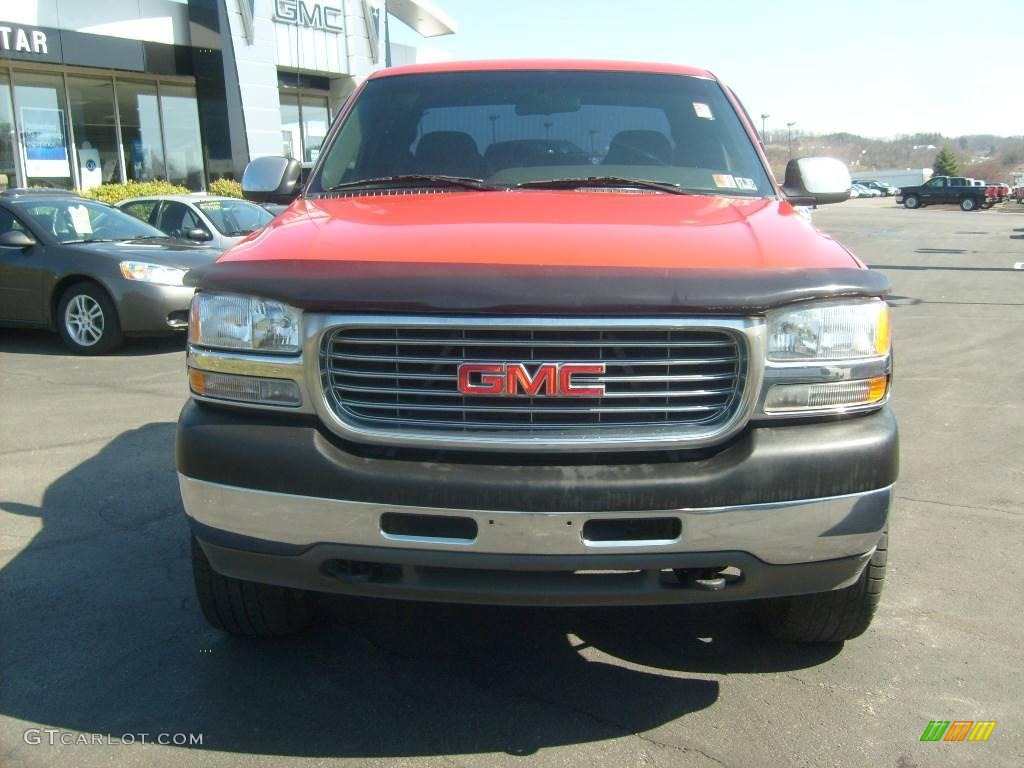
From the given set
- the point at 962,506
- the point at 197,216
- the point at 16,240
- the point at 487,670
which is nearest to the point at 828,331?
the point at 487,670

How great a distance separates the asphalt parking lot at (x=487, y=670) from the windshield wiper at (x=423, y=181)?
63.0 inches

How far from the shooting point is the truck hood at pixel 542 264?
2.44 metres

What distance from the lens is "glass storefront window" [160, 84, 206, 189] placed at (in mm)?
23500

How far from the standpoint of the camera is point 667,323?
246 cm

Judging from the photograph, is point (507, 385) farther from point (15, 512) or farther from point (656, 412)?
point (15, 512)

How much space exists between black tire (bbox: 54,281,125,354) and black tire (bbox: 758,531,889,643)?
7.49 m

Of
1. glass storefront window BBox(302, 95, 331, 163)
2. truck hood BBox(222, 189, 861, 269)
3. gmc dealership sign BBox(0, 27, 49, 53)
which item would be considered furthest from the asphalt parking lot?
glass storefront window BBox(302, 95, 331, 163)

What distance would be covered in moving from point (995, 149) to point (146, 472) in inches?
7882

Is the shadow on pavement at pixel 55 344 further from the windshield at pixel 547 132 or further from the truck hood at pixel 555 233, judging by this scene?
the truck hood at pixel 555 233

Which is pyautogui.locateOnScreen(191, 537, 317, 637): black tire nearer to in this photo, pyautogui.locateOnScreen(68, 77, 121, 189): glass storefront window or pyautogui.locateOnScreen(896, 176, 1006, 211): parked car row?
pyautogui.locateOnScreen(68, 77, 121, 189): glass storefront window

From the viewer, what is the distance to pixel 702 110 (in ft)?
13.7

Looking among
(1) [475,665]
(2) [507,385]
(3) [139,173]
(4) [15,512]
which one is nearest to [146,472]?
(4) [15,512]

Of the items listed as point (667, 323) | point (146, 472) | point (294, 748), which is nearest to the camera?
point (667, 323)

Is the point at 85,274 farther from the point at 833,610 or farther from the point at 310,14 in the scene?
the point at 310,14
